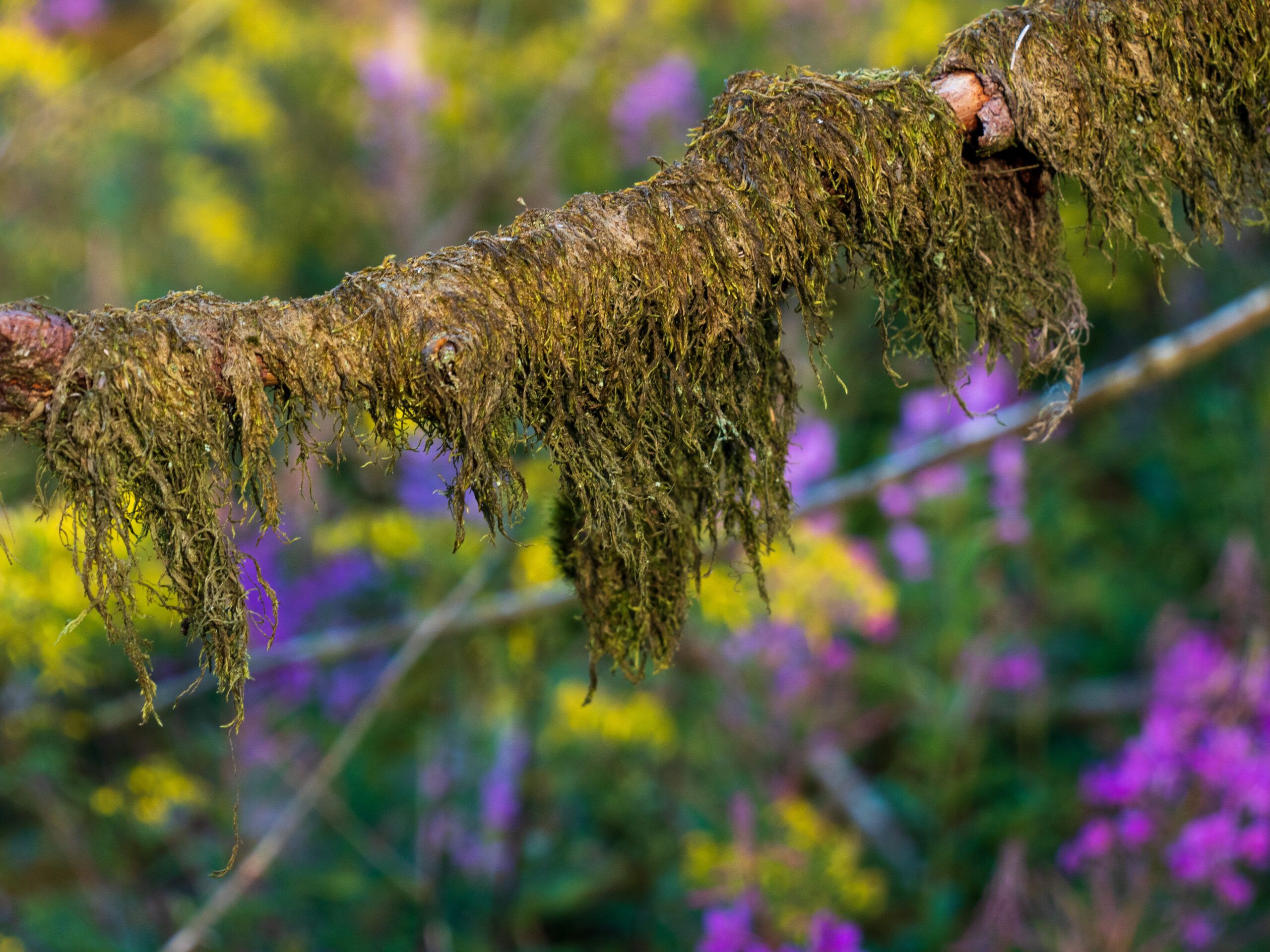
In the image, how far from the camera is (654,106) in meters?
4.38

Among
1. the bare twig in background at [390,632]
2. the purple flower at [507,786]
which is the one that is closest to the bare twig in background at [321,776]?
the bare twig in background at [390,632]

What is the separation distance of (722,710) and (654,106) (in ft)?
9.06

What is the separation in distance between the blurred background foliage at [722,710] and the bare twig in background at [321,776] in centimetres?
14

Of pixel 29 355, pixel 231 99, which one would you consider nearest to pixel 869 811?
pixel 29 355

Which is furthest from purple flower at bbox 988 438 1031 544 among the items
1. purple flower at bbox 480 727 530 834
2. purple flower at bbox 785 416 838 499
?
purple flower at bbox 480 727 530 834

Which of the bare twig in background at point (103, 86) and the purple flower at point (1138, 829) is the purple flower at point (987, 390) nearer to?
the purple flower at point (1138, 829)

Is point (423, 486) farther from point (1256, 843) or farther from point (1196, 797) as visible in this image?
A: point (1256, 843)

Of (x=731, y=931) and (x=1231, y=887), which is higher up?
(x=731, y=931)

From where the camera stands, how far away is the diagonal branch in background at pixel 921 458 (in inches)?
59.1

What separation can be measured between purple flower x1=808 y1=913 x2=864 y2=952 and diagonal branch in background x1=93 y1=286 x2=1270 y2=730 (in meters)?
0.77

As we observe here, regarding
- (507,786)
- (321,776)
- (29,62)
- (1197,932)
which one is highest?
(29,62)

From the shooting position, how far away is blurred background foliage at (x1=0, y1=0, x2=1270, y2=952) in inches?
90.1

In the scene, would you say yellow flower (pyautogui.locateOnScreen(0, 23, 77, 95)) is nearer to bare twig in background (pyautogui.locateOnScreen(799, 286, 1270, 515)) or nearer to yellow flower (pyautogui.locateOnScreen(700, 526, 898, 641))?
yellow flower (pyautogui.locateOnScreen(700, 526, 898, 641))

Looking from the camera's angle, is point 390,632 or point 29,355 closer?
point 29,355
